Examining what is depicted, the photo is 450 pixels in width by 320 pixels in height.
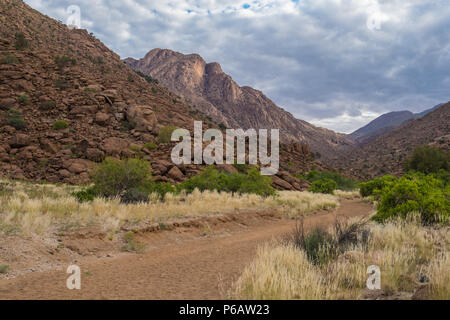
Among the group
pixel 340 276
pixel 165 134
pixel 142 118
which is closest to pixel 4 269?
pixel 340 276

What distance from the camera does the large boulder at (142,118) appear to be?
35.8m

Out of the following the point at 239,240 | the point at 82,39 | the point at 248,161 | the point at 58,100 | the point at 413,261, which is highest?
the point at 82,39

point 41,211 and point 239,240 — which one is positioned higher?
point 41,211

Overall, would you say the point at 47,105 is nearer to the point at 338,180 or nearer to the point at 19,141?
the point at 19,141

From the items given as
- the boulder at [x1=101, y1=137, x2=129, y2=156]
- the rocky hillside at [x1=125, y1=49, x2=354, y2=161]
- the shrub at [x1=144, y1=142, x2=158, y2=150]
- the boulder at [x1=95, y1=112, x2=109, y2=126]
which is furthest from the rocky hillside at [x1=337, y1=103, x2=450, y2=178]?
the boulder at [x1=95, y1=112, x2=109, y2=126]

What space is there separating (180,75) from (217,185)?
123 m

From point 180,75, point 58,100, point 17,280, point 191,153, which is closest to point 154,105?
point 58,100

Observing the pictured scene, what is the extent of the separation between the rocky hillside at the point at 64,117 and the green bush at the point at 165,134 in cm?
90

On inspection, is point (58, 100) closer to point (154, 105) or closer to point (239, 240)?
point (154, 105)

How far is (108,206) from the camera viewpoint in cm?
1123

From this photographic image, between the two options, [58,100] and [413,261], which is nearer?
[413,261]

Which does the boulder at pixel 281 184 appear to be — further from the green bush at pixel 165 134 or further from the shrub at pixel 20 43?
the shrub at pixel 20 43

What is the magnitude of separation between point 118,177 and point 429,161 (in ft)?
137
